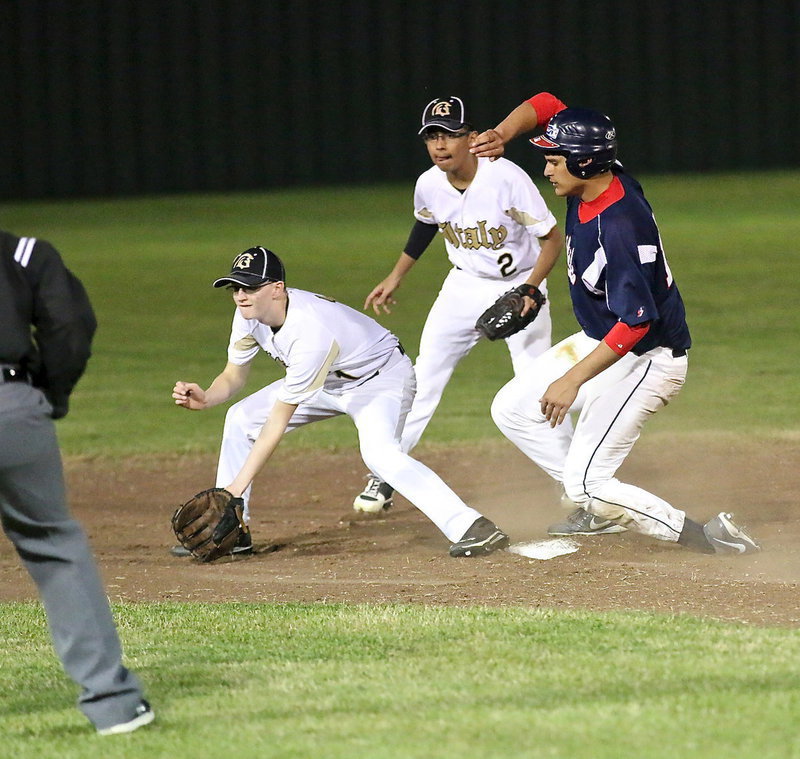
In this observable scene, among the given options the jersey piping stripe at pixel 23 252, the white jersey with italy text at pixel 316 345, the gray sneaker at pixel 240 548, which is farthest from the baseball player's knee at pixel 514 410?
the jersey piping stripe at pixel 23 252

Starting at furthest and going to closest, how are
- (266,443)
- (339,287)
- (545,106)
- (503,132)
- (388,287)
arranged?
(339,287), (388,287), (545,106), (503,132), (266,443)

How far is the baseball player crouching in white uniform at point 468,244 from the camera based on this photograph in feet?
22.5

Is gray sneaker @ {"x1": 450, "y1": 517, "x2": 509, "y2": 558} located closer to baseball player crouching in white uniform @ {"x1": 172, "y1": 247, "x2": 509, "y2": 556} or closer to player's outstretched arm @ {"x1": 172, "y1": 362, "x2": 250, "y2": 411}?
baseball player crouching in white uniform @ {"x1": 172, "y1": 247, "x2": 509, "y2": 556}

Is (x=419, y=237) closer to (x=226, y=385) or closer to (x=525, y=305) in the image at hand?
(x=525, y=305)

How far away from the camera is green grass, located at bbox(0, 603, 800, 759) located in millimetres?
3361

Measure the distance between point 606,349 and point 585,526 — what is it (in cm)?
115

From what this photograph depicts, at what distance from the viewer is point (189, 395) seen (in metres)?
5.80

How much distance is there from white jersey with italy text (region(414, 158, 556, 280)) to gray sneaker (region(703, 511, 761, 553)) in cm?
193

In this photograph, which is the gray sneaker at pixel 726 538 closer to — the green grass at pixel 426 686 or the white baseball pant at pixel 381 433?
the white baseball pant at pixel 381 433

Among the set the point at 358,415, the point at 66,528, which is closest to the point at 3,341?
the point at 66,528

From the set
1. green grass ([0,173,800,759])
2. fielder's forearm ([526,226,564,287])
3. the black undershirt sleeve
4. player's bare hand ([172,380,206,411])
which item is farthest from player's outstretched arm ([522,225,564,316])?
green grass ([0,173,800,759])

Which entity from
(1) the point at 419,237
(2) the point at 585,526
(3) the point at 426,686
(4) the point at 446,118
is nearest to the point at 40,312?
(3) the point at 426,686

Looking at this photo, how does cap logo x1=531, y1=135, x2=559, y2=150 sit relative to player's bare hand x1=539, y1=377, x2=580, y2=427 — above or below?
above

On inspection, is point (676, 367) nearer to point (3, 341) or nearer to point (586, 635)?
point (586, 635)
